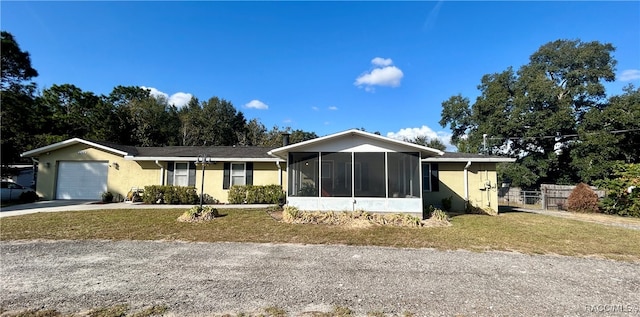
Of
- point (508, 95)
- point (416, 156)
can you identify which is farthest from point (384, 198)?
point (508, 95)

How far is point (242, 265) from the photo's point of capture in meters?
5.02

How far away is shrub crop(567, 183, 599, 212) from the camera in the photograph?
48.9 ft

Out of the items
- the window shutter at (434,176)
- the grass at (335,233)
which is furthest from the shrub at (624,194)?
the window shutter at (434,176)

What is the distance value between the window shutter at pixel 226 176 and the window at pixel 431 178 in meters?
9.70

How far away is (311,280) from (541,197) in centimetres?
1932

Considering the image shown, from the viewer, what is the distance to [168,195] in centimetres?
1335

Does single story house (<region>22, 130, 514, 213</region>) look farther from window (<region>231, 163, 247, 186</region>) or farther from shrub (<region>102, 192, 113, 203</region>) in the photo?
shrub (<region>102, 192, 113, 203</region>)

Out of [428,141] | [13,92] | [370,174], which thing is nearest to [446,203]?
[370,174]

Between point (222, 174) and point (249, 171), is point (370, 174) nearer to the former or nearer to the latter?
point (249, 171)

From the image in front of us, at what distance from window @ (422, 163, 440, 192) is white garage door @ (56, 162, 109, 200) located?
16445 mm

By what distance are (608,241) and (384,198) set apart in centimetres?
590

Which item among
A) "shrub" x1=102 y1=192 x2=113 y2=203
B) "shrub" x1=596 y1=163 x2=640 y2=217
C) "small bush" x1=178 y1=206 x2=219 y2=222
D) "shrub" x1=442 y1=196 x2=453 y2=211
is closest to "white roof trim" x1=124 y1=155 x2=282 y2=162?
"shrub" x1=102 y1=192 x2=113 y2=203

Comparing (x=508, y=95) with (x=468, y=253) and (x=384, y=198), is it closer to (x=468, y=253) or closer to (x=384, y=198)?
(x=384, y=198)

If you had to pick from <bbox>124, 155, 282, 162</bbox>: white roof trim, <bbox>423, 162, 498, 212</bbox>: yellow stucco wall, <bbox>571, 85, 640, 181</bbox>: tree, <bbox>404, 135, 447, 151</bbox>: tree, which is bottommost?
<bbox>423, 162, 498, 212</bbox>: yellow stucco wall
